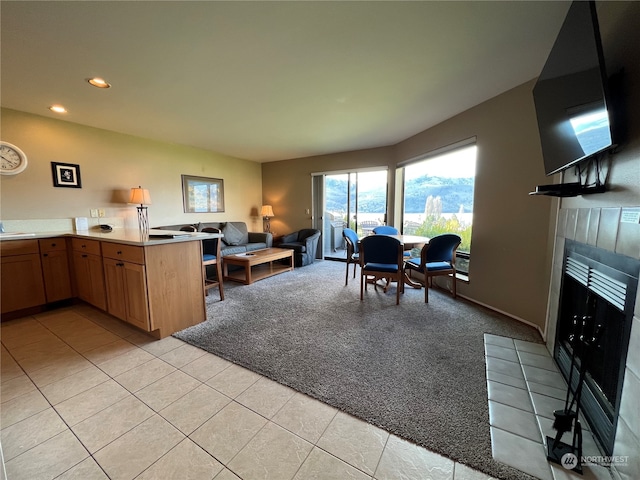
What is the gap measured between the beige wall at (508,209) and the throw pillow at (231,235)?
4.14 metres

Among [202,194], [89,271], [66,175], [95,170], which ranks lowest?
[89,271]

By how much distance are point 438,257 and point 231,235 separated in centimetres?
391

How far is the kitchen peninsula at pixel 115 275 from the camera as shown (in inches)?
85.0

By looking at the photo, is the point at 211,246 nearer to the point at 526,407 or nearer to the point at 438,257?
the point at 438,257

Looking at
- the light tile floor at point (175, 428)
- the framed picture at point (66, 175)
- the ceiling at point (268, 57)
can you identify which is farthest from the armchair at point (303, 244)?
the framed picture at point (66, 175)

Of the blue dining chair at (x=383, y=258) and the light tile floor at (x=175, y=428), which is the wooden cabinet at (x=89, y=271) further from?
the blue dining chair at (x=383, y=258)

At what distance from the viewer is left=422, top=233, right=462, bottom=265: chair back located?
9.87ft

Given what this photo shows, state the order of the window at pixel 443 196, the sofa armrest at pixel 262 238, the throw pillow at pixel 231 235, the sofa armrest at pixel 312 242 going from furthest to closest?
the sofa armrest at pixel 262 238 < the sofa armrest at pixel 312 242 < the throw pillow at pixel 231 235 < the window at pixel 443 196

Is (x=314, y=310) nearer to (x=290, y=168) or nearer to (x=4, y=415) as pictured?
(x=4, y=415)

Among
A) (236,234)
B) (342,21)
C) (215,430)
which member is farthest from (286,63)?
(236,234)

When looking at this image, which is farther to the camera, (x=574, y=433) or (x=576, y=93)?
(x=576, y=93)

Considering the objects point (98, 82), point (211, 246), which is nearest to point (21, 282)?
point (211, 246)

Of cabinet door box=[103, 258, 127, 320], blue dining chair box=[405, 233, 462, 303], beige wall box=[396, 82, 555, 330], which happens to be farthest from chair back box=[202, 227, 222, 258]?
beige wall box=[396, 82, 555, 330]

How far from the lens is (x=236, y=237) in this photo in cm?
520
